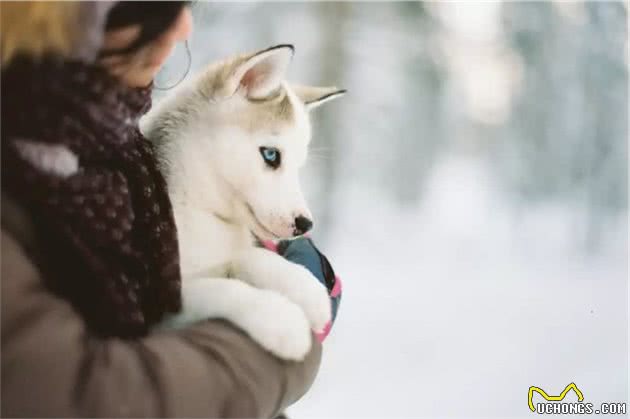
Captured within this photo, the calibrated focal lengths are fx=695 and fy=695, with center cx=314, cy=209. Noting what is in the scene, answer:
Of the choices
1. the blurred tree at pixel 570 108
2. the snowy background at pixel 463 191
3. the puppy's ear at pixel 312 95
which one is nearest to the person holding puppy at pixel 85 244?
the puppy's ear at pixel 312 95

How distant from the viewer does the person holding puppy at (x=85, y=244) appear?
508 mm

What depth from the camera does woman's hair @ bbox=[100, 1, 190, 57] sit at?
1.84 feet

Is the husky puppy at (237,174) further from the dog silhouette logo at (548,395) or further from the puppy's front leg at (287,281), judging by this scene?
→ the dog silhouette logo at (548,395)

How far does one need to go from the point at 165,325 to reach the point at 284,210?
17 cm

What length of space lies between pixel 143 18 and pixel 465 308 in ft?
2.36

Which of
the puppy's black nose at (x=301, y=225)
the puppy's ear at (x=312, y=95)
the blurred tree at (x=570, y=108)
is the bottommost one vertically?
the blurred tree at (x=570, y=108)

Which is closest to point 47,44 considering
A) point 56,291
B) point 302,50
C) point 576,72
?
point 56,291

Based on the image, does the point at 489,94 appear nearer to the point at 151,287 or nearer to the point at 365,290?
the point at 365,290

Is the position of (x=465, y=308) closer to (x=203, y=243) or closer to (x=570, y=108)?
(x=570, y=108)

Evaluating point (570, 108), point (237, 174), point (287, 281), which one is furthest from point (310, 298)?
point (570, 108)

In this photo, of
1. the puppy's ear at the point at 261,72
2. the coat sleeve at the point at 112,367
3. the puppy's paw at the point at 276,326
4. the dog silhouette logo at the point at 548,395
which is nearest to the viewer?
the coat sleeve at the point at 112,367

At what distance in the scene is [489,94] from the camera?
1.15 metres

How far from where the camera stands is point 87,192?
21.7 inches

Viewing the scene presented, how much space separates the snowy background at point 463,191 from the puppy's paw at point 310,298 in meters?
0.34
